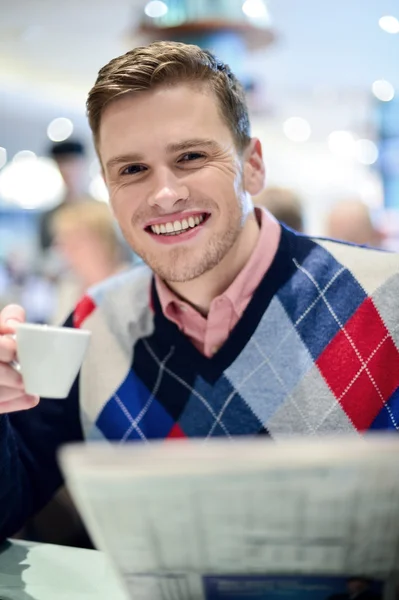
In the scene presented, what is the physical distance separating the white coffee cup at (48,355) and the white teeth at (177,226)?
0.41 metres

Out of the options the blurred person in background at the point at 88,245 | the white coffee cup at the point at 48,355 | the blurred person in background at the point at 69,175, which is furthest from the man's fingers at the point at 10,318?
the blurred person in background at the point at 69,175

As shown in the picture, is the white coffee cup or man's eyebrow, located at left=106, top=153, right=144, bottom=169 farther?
man's eyebrow, located at left=106, top=153, right=144, bottom=169

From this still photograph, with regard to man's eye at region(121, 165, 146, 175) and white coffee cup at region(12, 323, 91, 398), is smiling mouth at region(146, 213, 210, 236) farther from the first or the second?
white coffee cup at region(12, 323, 91, 398)

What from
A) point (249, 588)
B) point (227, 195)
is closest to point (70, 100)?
point (227, 195)

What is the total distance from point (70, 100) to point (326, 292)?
20.7ft

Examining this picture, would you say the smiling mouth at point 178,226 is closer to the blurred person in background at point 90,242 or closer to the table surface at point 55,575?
the table surface at point 55,575

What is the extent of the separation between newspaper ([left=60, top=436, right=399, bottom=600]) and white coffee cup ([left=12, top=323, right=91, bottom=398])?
31 cm

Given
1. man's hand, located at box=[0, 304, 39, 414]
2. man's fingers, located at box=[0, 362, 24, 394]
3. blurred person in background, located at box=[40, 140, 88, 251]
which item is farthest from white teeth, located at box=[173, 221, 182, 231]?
blurred person in background, located at box=[40, 140, 88, 251]

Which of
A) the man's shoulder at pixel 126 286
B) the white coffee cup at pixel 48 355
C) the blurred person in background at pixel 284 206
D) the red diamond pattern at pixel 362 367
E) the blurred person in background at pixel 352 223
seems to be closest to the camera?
the white coffee cup at pixel 48 355

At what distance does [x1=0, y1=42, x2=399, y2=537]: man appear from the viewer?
114 centimetres

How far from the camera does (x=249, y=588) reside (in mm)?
583

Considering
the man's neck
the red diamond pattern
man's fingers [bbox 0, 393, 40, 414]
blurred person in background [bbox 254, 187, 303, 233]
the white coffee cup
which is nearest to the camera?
the white coffee cup

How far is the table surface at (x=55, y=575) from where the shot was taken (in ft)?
2.69

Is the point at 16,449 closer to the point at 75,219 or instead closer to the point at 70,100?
the point at 75,219
